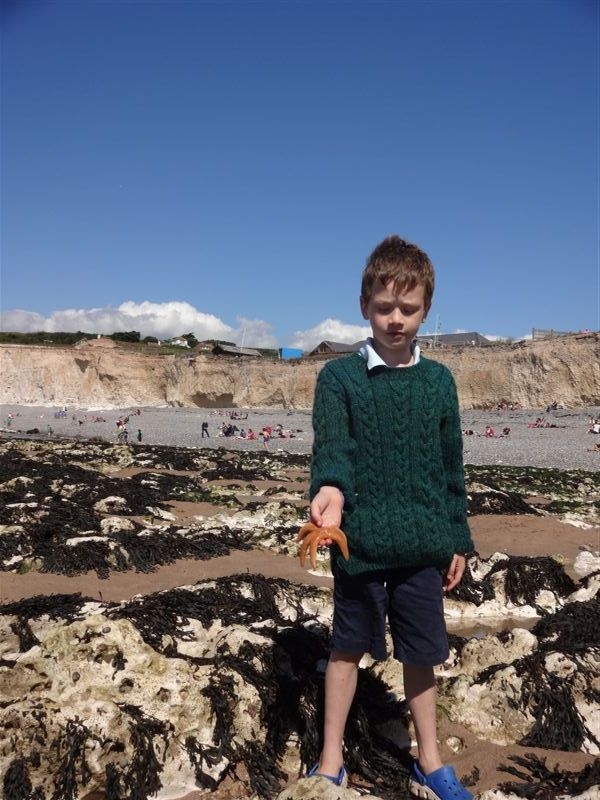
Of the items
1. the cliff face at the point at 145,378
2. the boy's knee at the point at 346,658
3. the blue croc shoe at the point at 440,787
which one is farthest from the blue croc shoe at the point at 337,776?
the cliff face at the point at 145,378

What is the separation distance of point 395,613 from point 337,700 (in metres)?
0.43

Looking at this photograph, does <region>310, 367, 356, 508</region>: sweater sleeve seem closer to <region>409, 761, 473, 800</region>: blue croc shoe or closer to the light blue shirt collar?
the light blue shirt collar

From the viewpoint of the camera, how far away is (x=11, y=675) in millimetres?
2908

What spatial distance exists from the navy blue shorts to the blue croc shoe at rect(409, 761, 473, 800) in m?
0.43

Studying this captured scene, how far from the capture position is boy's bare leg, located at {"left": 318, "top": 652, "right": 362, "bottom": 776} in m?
2.52

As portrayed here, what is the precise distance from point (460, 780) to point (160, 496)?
8.17m

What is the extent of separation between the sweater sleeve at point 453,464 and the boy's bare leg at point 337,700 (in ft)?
2.24

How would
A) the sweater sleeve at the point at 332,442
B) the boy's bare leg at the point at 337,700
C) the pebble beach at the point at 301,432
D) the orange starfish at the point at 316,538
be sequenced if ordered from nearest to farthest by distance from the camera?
the orange starfish at the point at 316,538, the sweater sleeve at the point at 332,442, the boy's bare leg at the point at 337,700, the pebble beach at the point at 301,432

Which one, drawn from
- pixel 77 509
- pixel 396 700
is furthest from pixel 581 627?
pixel 77 509

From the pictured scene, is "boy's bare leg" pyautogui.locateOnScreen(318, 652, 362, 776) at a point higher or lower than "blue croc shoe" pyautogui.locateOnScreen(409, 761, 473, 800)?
higher

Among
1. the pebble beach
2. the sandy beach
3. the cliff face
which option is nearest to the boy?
the sandy beach

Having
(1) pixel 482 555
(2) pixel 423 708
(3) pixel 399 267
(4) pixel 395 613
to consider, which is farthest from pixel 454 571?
(1) pixel 482 555

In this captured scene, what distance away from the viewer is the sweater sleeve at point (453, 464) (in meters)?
2.61

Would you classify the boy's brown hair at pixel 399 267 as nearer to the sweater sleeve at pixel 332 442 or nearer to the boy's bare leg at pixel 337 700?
the sweater sleeve at pixel 332 442
